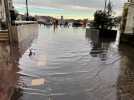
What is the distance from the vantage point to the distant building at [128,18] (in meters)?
12.6

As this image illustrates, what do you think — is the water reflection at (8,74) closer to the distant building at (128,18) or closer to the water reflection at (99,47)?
the water reflection at (99,47)

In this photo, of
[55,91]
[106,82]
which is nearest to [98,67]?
[106,82]

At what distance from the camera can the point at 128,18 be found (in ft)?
42.8

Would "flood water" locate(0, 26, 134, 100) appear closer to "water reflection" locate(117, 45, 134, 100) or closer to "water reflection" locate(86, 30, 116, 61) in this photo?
"water reflection" locate(117, 45, 134, 100)

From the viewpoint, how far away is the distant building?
12.6 meters

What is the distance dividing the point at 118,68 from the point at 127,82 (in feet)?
4.77

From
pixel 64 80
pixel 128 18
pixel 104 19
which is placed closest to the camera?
pixel 64 80

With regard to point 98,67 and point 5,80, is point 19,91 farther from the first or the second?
point 98,67

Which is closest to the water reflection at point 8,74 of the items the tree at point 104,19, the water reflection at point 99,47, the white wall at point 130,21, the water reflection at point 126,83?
the water reflection at point 126,83

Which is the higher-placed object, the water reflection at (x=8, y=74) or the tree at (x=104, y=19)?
the tree at (x=104, y=19)

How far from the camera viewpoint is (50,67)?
6027 mm

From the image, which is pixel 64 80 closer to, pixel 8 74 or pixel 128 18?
pixel 8 74

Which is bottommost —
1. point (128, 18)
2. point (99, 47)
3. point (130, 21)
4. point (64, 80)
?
point (99, 47)

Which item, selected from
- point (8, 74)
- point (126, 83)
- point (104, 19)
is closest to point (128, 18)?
point (104, 19)
